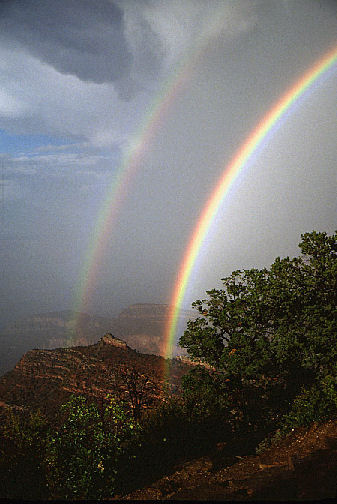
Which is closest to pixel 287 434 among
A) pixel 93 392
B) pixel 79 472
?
pixel 79 472

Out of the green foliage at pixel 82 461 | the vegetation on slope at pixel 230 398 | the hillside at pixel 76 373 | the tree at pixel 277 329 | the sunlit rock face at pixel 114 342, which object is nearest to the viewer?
the green foliage at pixel 82 461

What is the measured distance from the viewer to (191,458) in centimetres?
2164

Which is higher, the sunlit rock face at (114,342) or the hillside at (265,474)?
the sunlit rock face at (114,342)

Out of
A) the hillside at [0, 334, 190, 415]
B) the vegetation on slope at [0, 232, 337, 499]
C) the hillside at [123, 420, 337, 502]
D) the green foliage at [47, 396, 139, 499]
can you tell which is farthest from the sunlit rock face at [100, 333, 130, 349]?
the green foliage at [47, 396, 139, 499]

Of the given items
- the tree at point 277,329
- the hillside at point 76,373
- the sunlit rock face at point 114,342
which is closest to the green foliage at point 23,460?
the tree at point 277,329

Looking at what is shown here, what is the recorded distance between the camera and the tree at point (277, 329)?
2067 cm

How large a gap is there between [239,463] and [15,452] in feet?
47.8

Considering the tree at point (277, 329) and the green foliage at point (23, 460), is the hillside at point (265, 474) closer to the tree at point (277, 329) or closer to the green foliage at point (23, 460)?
the tree at point (277, 329)

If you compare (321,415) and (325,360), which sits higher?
(325,360)

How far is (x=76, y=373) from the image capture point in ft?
196

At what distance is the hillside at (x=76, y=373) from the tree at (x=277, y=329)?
Answer: 68.8ft

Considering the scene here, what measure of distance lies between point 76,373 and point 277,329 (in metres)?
48.2

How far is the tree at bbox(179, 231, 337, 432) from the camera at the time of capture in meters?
20.7

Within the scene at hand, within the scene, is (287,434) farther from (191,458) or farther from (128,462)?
(128,462)
